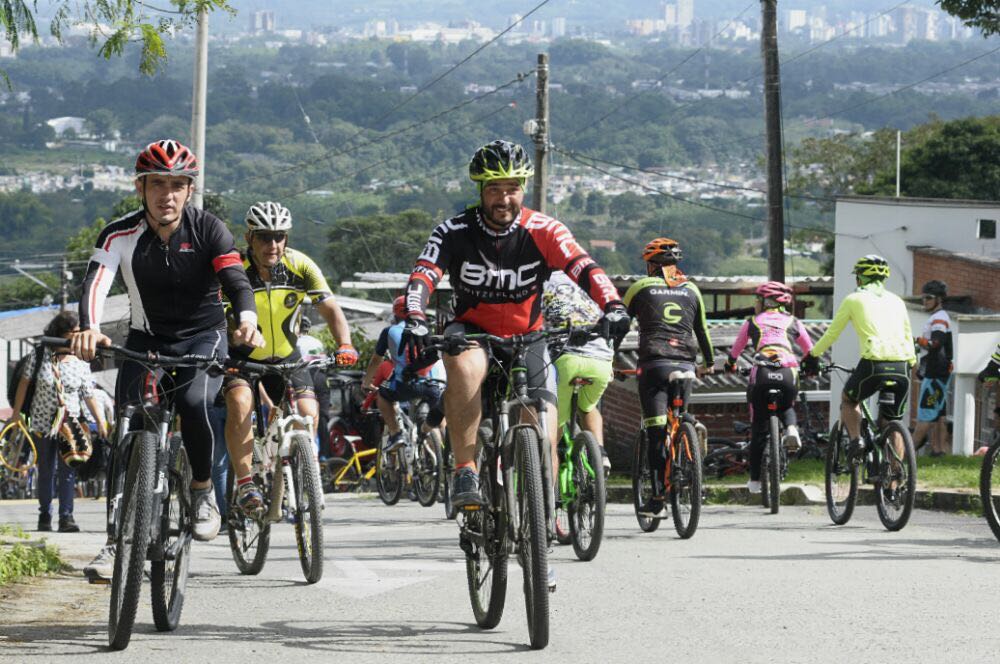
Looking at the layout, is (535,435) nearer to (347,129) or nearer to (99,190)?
(99,190)

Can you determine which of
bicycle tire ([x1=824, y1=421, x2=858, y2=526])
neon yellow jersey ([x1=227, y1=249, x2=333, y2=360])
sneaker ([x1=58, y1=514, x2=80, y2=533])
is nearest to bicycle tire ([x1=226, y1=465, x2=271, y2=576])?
neon yellow jersey ([x1=227, y1=249, x2=333, y2=360])

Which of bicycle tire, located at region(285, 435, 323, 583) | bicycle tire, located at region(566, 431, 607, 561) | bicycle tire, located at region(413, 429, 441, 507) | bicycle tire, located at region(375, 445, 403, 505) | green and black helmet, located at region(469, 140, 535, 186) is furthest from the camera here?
bicycle tire, located at region(375, 445, 403, 505)

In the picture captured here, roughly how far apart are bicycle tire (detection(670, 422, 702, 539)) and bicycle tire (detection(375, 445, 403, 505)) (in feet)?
15.1

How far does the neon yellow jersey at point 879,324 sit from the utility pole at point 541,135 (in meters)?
20.7

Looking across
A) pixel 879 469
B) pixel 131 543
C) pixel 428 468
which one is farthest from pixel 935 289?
pixel 131 543

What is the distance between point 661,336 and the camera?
11477 mm

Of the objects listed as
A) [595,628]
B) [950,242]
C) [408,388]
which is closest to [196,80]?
[408,388]

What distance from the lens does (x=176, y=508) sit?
7.24 metres

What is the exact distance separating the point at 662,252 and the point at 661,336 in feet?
1.86

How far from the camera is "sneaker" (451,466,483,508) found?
23.8 ft

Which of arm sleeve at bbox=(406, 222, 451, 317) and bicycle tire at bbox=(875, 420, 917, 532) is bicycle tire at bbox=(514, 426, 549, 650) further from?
bicycle tire at bbox=(875, 420, 917, 532)

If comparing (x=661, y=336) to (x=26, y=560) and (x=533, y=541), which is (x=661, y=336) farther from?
(x=533, y=541)

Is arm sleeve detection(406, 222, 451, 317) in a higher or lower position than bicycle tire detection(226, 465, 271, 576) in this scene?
higher

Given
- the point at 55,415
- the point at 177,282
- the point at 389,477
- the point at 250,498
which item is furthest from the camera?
the point at 389,477
